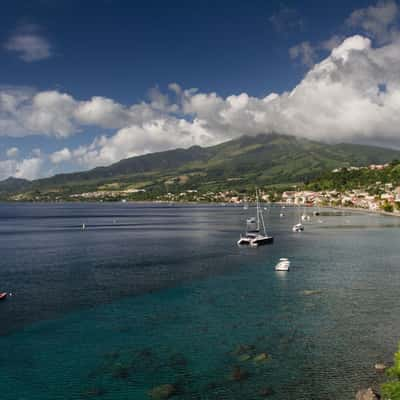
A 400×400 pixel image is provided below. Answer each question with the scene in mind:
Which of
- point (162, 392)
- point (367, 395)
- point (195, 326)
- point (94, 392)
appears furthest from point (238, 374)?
point (195, 326)

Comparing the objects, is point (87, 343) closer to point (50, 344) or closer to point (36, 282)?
point (50, 344)

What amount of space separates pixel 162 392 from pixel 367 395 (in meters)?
14.0

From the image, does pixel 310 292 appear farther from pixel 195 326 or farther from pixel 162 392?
pixel 162 392

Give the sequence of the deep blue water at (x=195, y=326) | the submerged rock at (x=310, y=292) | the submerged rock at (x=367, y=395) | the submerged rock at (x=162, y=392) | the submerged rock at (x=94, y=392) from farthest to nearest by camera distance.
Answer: the submerged rock at (x=310, y=292) → the deep blue water at (x=195, y=326) → the submerged rock at (x=94, y=392) → the submerged rock at (x=162, y=392) → the submerged rock at (x=367, y=395)

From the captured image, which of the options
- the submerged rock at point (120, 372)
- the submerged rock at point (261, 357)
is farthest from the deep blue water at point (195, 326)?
the submerged rock at point (261, 357)

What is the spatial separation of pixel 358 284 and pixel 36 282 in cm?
5035

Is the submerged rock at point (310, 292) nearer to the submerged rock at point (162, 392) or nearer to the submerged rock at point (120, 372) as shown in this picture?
the submerged rock at point (120, 372)

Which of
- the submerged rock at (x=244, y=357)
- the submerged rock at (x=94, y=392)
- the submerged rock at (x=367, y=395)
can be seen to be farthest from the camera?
the submerged rock at (x=244, y=357)

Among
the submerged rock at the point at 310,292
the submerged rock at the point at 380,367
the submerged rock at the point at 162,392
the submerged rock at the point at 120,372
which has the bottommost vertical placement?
the submerged rock at the point at 310,292

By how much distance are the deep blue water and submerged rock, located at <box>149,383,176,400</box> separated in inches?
20.7

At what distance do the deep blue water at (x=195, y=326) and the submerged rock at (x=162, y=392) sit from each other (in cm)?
53

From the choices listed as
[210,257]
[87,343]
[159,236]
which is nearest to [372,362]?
[87,343]

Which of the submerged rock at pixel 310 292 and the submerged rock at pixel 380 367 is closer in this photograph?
the submerged rock at pixel 380 367

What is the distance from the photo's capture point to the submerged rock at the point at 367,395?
27.7 m
